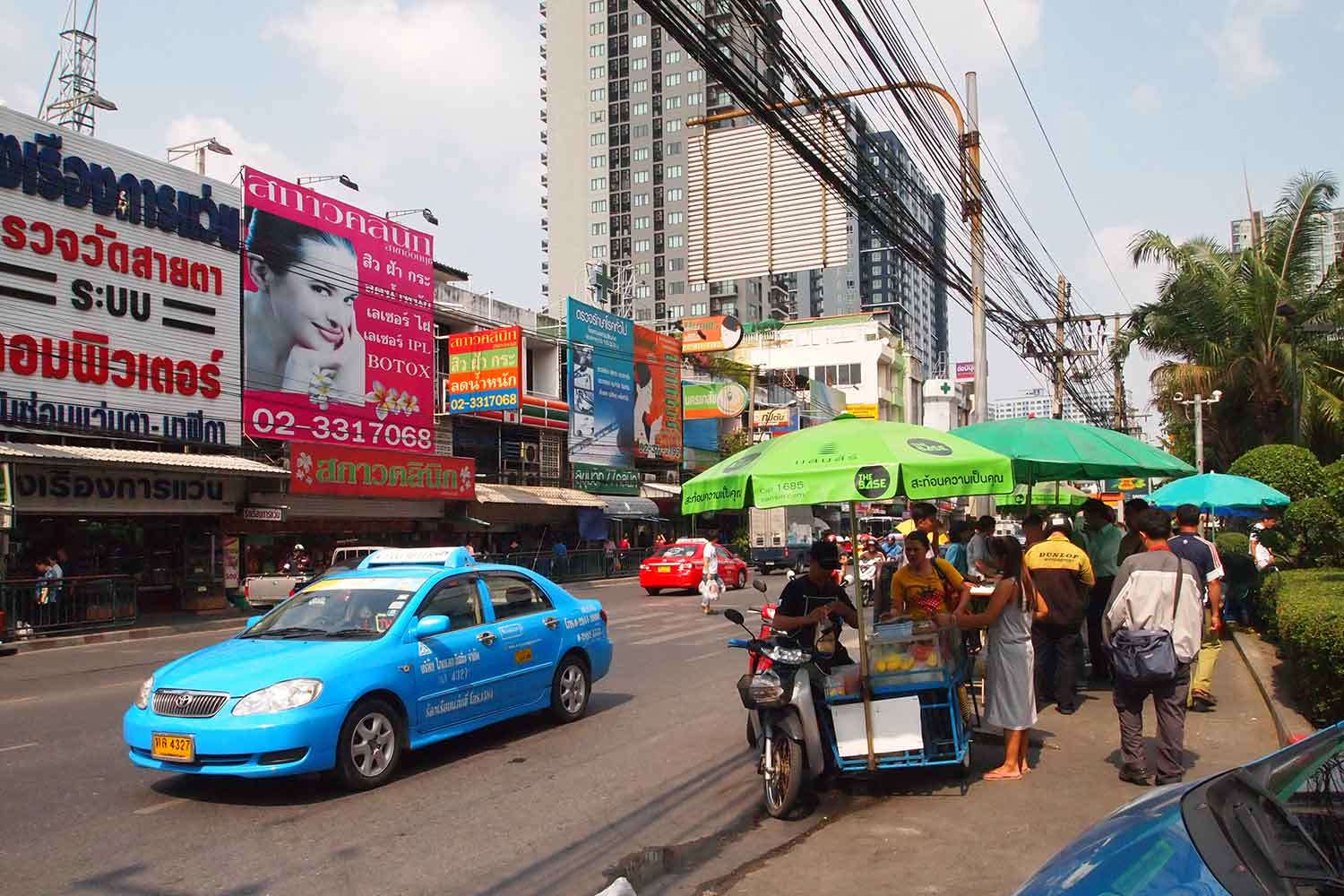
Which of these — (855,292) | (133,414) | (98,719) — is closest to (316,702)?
(98,719)

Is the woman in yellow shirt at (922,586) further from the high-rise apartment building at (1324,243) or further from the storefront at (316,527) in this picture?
the storefront at (316,527)

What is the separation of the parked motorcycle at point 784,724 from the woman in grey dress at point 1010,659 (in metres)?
1.29

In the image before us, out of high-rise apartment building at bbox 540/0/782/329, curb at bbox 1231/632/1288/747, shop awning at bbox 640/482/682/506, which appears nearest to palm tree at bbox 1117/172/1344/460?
curb at bbox 1231/632/1288/747

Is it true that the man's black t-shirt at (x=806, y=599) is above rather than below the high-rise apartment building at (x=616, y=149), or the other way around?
below

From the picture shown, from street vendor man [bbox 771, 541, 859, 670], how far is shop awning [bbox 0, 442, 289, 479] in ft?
57.7

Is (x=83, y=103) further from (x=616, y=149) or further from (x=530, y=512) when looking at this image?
(x=616, y=149)

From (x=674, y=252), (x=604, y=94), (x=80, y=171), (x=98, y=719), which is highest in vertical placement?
(x=604, y=94)

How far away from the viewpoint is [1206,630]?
9.89 metres

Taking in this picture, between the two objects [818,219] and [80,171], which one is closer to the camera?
[818,219]

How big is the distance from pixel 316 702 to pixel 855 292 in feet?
475

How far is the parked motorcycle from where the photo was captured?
638 centimetres

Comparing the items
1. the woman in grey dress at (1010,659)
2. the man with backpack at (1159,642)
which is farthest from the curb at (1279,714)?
the woman in grey dress at (1010,659)

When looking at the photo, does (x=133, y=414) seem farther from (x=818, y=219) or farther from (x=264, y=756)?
→ (x=264, y=756)

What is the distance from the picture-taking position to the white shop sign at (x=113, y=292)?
20.4 m
